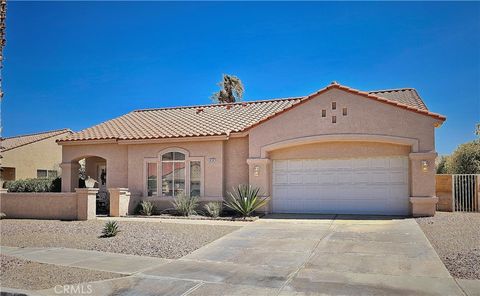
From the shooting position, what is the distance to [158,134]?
65.4 ft

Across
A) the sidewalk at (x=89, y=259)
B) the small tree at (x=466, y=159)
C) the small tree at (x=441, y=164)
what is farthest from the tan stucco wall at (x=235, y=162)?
the small tree at (x=441, y=164)

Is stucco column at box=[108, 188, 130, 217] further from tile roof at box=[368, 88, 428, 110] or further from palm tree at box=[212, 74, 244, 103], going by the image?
palm tree at box=[212, 74, 244, 103]

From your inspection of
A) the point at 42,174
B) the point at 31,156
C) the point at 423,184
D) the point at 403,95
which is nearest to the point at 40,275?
the point at 423,184

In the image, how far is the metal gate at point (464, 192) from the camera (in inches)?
667

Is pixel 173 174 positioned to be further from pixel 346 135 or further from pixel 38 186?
pixel 38 186

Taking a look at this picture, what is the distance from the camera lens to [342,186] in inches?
665

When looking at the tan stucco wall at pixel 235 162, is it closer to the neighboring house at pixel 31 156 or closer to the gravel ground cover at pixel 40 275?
the gravel ground cover at pixel 40 275

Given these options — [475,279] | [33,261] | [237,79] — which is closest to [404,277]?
[475,279]

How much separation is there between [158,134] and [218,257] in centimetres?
1083

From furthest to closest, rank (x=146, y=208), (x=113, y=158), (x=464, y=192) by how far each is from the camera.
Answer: (x=113, y=158)
(x=146, y=208)
(x=464, y=192)

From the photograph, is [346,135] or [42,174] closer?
[346,135]

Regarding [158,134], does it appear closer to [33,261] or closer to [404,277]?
[33,261]

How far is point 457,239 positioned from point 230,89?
31.2 m

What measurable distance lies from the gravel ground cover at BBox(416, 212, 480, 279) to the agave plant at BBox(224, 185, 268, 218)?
5975 millimetres
